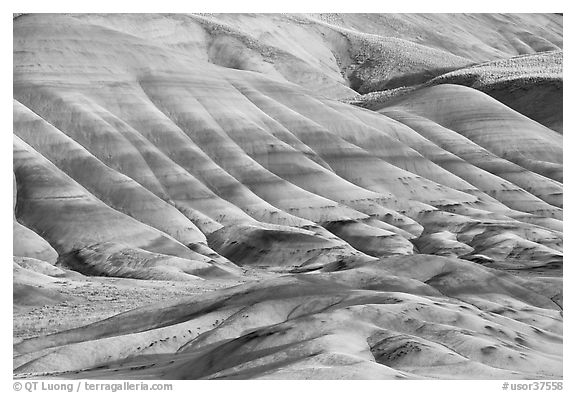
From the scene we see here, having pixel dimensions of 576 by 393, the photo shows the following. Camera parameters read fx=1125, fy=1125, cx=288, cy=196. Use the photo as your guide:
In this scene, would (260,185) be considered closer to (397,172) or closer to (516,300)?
(397,172)

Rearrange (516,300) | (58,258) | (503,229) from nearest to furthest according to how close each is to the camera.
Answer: (516,300)
(58,258)
(503,229)

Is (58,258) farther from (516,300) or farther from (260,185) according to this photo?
(516,300)

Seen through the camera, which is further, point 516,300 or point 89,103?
point 89,103

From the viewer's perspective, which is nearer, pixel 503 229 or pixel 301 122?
pixel 503 229
